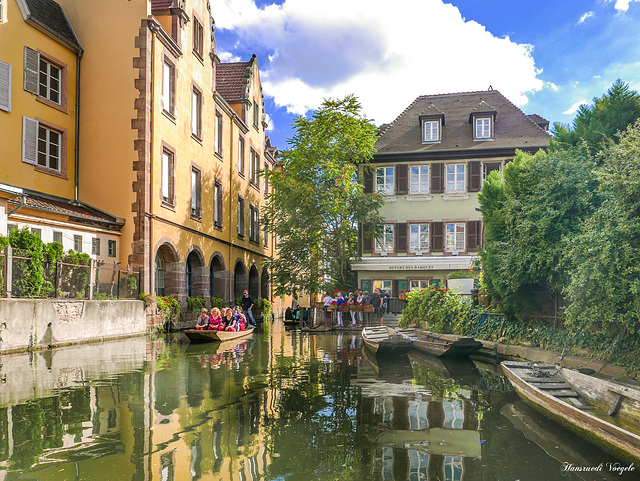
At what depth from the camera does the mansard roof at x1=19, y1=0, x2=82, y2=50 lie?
68.3 feet

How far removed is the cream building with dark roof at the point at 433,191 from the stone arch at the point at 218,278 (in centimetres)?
784

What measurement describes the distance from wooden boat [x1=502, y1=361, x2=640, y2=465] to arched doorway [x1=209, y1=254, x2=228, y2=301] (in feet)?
74.5

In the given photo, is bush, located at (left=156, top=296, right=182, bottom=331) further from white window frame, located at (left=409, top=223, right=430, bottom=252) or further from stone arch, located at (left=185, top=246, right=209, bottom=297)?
white window frame, located at (left=409, top=223, right=430, bottom=252)

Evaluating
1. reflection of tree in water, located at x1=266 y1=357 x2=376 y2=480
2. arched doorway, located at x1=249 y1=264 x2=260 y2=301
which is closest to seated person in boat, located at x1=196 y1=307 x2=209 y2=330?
reflection of tree in water, located at x1=266 y1=357 x2=376 y2=480

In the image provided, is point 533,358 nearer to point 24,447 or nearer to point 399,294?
point 24,447

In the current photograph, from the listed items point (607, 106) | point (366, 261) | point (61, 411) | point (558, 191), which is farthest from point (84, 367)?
point (366, 261)

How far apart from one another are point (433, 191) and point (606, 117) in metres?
20.8

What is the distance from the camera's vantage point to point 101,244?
69.6 feet

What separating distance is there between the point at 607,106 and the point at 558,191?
226cm

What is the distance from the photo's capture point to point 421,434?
7.15m

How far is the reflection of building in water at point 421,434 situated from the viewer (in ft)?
18.9

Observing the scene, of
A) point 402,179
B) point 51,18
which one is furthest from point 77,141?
point 402,179

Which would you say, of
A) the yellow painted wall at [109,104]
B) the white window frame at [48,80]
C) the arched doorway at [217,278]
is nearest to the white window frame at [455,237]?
the arched doorway at [217,278]
